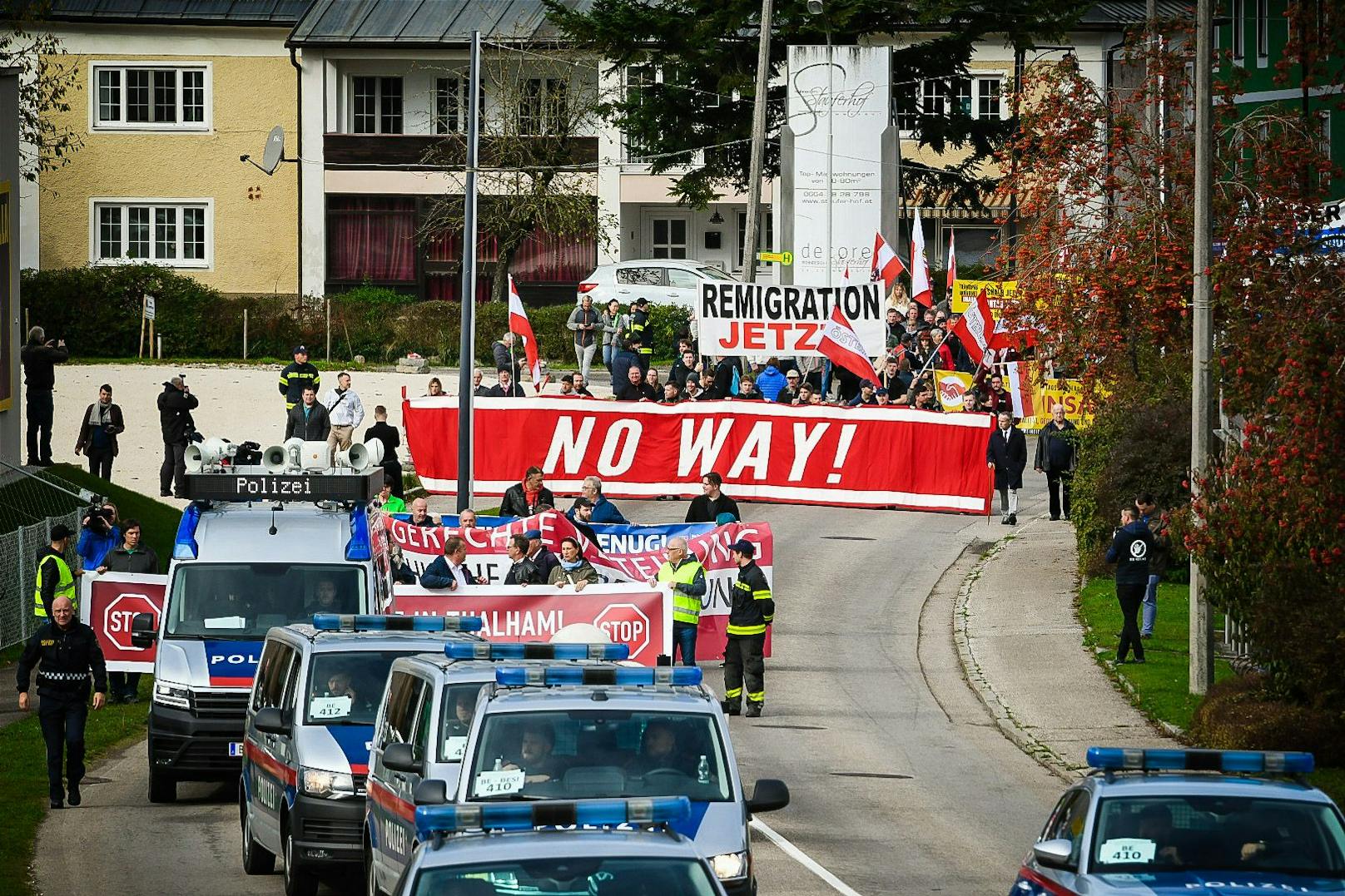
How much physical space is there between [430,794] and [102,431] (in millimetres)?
24531

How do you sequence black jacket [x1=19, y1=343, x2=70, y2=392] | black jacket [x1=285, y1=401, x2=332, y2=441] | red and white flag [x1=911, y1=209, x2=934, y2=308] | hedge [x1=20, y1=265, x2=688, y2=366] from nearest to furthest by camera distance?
black jacket [x1=285, y1=401, x2=332, y2=441] → black jacket [x1=19, y1=343, x2=70, y2=392] → red and white flag [x1=911, y1=209, x2=934, y2=308] → hedge [x1=20, y1=265, x2=688, y2=366]

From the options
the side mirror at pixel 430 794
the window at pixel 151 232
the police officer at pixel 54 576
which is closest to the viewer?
the side mirror at pixel 430 794

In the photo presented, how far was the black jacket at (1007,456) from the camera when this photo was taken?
105ft

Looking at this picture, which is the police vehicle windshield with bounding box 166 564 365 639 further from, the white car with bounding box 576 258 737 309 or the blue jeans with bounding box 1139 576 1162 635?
the white car with bounding box 576 258 737 309

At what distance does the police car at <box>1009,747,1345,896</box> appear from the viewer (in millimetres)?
10398

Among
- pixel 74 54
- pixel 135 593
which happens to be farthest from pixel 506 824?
pixel 74 54

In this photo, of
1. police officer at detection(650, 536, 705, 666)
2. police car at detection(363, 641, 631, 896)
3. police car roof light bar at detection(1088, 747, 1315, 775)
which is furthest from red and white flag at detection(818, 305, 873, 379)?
police car roof light bar at detection(1088, 747, 1315, 775)

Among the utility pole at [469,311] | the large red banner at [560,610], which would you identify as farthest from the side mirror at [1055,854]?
the utility pole at [469,311]

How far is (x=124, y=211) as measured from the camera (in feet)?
203

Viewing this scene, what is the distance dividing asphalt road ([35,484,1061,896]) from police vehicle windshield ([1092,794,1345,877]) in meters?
3.82

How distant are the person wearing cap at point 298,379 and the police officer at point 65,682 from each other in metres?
13.4

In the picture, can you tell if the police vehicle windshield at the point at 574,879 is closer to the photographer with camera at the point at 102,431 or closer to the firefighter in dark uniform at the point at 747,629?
the firefighter in dark uniform at the point at 747,629

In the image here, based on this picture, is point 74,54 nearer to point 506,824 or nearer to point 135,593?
point 135,593

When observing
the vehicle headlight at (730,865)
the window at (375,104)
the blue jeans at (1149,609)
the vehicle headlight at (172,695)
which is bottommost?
the blue jeans at (1149,609)
